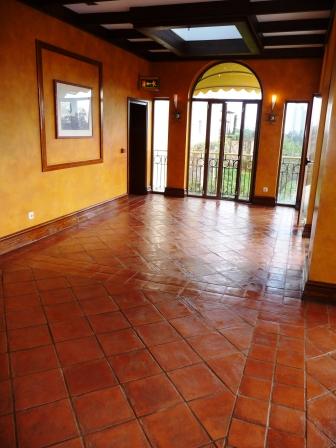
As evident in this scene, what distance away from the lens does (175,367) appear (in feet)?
7.65

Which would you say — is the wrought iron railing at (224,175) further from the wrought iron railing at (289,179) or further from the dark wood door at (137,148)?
the dark wood door at (137,148)

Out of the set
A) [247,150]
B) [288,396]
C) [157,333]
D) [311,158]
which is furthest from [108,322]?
[247,150]

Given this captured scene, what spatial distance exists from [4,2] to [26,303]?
3.31 m

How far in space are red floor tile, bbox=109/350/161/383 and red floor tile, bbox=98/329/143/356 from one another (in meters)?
0.06

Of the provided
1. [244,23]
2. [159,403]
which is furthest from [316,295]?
[244,23]

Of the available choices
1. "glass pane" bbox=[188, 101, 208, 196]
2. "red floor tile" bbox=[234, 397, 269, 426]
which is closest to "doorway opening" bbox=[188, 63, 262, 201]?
"glass pane" bbox=[188, 101, 208, 196]

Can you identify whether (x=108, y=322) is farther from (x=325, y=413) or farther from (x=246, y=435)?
(x=325, y=413)

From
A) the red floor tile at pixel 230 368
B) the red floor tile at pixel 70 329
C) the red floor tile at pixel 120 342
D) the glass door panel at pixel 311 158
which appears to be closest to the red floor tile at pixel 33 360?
the red floor tile at pixel 70 329

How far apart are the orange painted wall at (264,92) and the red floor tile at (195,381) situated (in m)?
6.07

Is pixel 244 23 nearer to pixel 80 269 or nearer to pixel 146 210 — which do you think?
pixel 146 210

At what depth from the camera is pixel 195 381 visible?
2.21 metres

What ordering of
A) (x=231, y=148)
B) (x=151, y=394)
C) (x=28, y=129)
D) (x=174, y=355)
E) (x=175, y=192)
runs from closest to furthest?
(x=151, y=394)
(x=174, y=355)
(x=28, y=129)
(x=231, y=148)
(x=175, y=192)

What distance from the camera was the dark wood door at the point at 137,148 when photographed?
799cm

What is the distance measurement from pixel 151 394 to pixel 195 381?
0.29 meters
